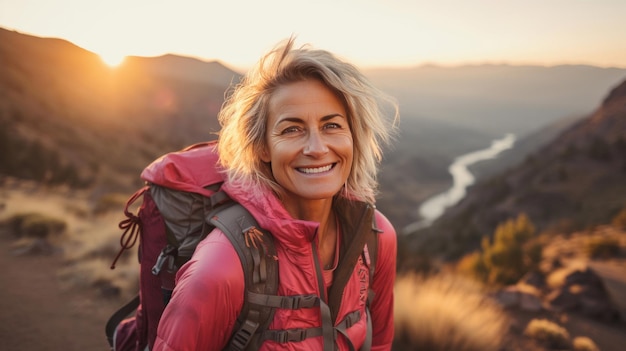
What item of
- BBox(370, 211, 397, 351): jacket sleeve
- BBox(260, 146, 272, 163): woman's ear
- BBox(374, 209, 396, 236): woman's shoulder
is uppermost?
BBox(260, 146, 272, 163): woman's ear

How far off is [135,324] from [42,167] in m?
12.0

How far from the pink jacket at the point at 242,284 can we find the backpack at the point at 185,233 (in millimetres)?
46

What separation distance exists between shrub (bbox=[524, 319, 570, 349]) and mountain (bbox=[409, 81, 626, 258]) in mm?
12545

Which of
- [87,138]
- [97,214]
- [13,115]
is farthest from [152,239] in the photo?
[87,138]

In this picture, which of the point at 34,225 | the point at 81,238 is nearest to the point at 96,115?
the point at 34,225

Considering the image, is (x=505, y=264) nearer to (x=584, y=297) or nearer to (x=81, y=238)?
(x=584, y=297)

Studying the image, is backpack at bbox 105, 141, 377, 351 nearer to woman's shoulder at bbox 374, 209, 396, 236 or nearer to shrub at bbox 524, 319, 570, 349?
woman's shoulder at bbox 374, 209, 396, 236

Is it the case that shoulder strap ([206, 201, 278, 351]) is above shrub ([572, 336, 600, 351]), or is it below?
above

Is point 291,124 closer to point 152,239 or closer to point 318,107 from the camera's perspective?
point 318,107

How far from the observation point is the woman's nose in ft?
6.22

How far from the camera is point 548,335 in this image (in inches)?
204

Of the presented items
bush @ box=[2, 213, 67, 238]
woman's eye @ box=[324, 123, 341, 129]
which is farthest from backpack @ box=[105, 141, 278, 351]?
A: bush @ box=[2, 213, 67, 238]

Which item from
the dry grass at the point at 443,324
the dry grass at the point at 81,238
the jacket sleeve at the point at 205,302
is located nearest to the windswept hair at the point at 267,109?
the jacket sleeve at the point at 205,302

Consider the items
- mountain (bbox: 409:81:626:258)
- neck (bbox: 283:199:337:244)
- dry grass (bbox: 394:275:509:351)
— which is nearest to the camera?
neck (bbox: 283:199:337:244)
